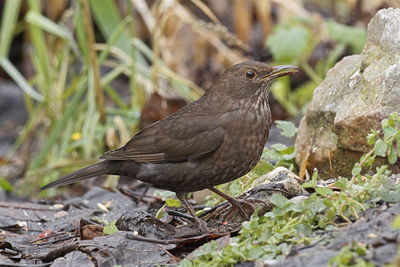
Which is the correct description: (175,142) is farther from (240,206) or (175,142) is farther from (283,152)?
(283,152)

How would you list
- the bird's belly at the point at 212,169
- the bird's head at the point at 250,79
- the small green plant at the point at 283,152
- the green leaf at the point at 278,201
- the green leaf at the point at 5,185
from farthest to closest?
the green leaf at the point at 5,185 < the small green plant at the point at 283,152 < the bird's head at the point at 250,79 < the bird's belly at the point at 212,169 < the green leaf at the point at 278,201

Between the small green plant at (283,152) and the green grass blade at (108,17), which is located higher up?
the green grass blade at (108,17)

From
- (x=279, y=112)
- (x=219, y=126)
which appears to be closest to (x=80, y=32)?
(x=279, y=112)

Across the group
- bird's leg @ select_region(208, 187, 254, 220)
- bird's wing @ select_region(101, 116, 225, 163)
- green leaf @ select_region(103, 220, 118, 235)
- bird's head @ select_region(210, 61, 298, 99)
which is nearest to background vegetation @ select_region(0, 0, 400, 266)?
bird's leg @ select_region(208, 187, 254, 220)

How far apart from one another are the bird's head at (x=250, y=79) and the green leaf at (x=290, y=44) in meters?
2.91

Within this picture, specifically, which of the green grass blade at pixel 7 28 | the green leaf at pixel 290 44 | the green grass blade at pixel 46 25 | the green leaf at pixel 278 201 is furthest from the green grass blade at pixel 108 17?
the green leaf at pixel 278 201

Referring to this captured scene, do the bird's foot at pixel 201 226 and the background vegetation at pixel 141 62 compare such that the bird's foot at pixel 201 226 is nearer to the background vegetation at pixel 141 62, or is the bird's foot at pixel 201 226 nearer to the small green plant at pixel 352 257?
the background vegetation at pixel 141 62

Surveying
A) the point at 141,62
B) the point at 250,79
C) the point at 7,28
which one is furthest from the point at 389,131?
the point at 7,28

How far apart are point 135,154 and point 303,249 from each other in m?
1.75

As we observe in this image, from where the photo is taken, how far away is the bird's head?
4.37 m

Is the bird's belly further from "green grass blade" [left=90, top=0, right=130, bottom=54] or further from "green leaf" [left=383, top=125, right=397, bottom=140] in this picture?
"green grass blade" [left=90, top=0, right=130, bottom=54]

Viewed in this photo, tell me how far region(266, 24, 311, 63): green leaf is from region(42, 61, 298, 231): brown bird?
9.55 feet

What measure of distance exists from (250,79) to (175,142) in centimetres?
63

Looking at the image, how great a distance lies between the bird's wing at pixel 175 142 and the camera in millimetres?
4113
